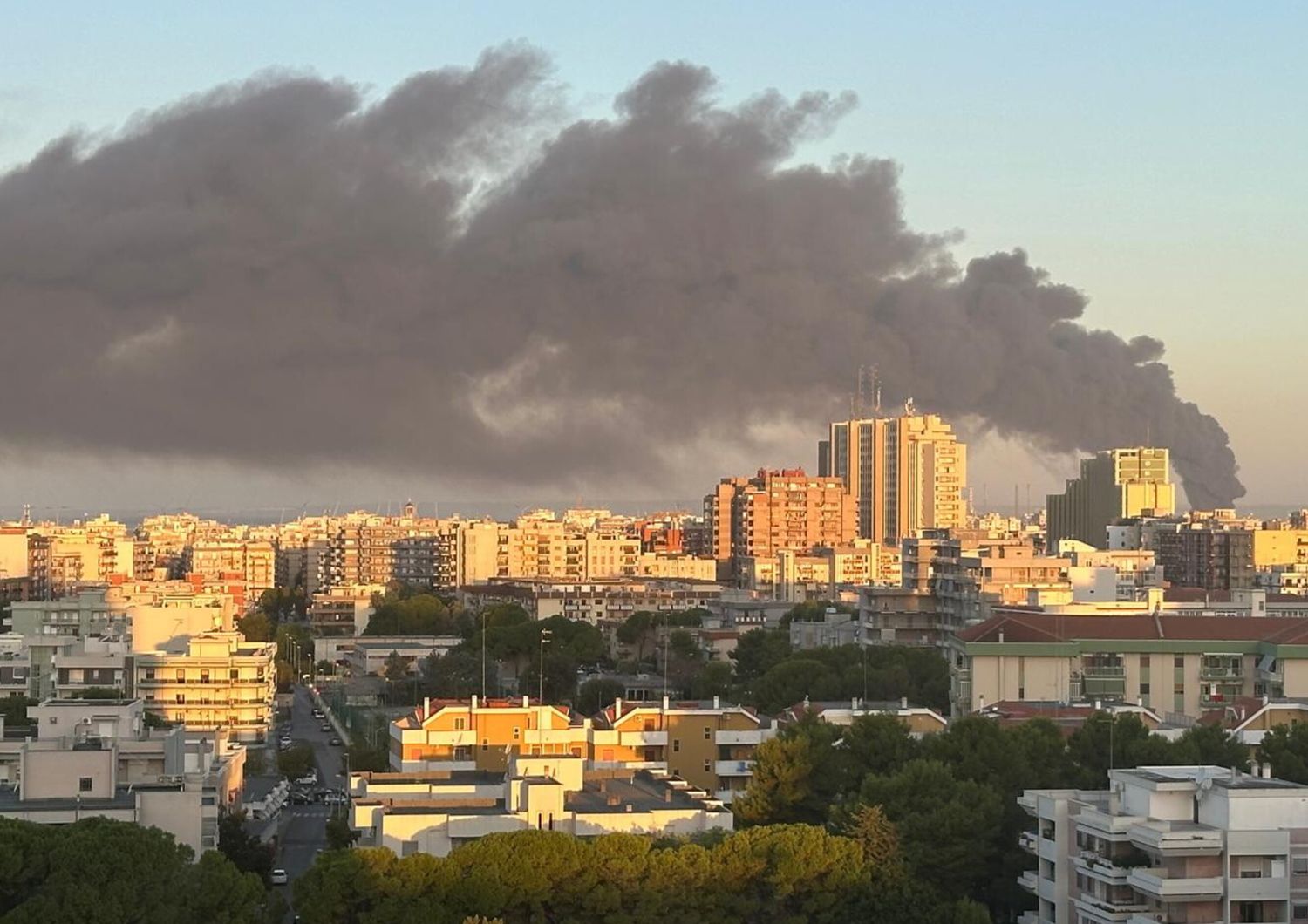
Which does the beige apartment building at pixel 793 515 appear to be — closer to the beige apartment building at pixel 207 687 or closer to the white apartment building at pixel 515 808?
the beige apartment building at pixel 207 687

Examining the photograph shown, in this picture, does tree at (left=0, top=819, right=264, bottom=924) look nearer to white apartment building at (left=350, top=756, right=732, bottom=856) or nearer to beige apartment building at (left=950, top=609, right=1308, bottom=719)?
white apartment building at (left=350, top=756, right=732, bottom=856)

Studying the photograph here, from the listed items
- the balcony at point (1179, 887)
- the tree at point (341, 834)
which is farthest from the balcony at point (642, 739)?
the balcony at point (1179, 887)

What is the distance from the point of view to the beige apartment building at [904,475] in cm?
10525

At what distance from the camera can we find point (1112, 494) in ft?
353

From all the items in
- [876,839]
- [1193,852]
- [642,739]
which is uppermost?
[642,739]

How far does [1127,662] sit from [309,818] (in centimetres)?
1341

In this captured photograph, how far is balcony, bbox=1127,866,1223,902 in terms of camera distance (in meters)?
21.2

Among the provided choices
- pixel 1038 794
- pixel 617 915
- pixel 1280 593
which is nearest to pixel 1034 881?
pixel 1038 794

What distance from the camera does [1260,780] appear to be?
2267 centimetres

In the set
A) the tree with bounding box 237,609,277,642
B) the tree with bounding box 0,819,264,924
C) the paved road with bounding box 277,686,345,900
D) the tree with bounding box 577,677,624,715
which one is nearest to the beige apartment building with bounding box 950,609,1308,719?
the tree with bounding box 577,677,624,715

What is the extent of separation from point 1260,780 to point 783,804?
6.68m

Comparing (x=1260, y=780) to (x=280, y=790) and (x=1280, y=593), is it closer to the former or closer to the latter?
(x=280, y=790)

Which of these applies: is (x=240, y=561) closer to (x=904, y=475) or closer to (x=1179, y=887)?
(x=904, y=475)

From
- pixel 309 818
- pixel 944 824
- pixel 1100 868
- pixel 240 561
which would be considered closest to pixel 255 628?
pixel 309 818
